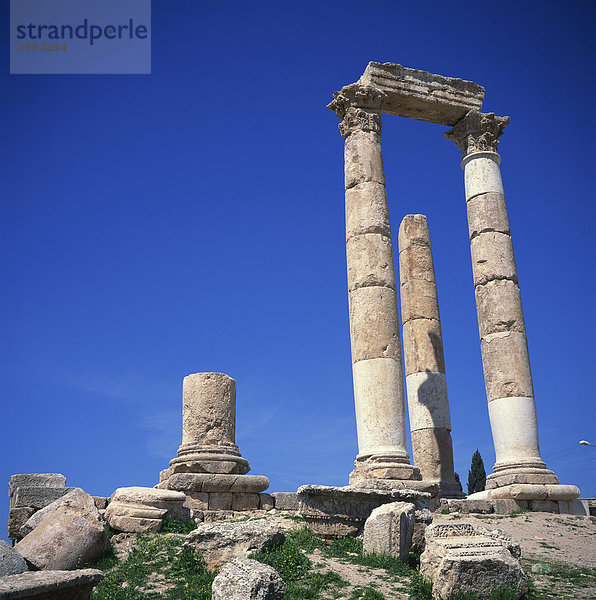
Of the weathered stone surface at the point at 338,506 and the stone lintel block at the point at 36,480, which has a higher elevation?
the stone lintel block at the point at 36,480

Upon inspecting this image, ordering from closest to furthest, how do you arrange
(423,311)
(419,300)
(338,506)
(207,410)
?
(338,506)
(207,410)
(423,311)
(419,300)

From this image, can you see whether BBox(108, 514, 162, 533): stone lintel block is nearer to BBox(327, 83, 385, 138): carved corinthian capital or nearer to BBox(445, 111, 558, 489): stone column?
BBox(445, 111, 558, 489): stone column

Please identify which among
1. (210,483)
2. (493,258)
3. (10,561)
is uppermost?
(493,258)

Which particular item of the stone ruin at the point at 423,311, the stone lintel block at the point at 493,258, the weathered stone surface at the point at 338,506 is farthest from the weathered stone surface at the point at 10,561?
the stone lintel block at the point at 493,258

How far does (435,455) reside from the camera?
2028 cm

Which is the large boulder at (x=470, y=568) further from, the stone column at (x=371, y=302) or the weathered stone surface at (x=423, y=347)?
the weathered stone surface at (x=423, y=347)

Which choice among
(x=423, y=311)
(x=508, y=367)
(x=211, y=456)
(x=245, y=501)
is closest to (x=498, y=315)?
(x=508, y=367)

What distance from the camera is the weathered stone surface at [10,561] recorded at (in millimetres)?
8758

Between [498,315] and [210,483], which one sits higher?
[498,315]

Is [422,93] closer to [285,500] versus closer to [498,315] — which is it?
[498,315]

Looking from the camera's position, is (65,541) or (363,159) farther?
(363,159)

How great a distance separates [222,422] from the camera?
16031mm

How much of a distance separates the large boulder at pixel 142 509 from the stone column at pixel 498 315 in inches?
318

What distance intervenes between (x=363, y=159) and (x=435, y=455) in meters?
8.79
